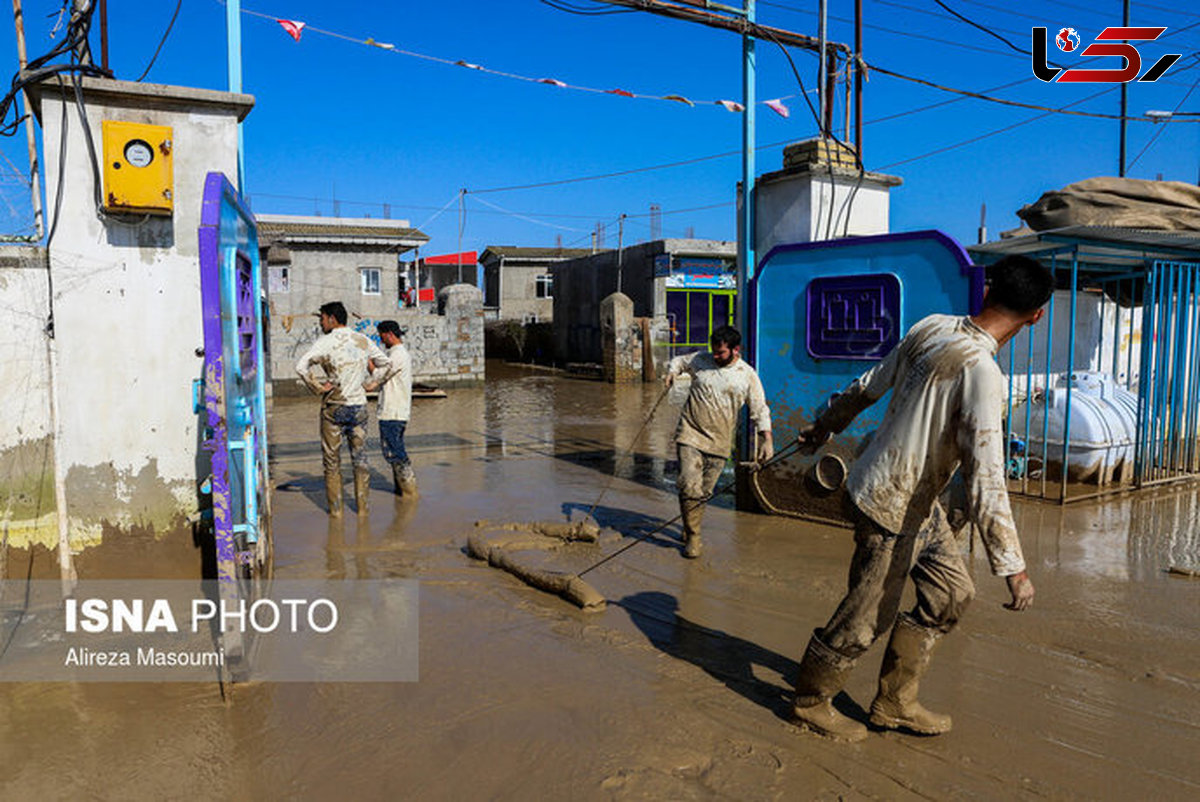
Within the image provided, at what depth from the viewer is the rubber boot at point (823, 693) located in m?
3.31

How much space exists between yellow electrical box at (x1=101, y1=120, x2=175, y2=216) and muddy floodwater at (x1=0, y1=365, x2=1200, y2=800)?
6.90 feet

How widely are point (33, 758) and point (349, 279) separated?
81.6 feet

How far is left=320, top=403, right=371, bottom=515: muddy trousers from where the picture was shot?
7188mm

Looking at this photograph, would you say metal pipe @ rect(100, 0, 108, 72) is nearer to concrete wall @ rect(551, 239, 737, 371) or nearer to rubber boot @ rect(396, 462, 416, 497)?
rubber boot @ rect(396, 462, 416, 497)

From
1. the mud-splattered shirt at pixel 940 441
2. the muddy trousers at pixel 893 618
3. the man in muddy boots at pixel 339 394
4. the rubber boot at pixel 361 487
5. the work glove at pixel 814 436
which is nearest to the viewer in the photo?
the mud-splattered shirt at pixel 940 441

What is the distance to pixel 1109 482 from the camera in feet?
27.7

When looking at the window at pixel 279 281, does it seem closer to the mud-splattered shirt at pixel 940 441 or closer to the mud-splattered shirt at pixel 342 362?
the mud-splattered shirt at pixel 342 362

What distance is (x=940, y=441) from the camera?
10.3 ft

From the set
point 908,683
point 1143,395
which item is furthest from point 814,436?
point 1143,395

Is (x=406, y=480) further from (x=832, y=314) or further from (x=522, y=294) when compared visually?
(x=522, y=294)

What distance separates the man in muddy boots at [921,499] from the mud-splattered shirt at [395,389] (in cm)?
520

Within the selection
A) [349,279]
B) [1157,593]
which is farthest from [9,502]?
[349,279]

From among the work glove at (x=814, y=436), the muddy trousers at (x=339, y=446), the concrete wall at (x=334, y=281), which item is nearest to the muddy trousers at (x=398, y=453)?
the muddy trousers at (x=339, y=446)

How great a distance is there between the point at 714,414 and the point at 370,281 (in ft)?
75.4
